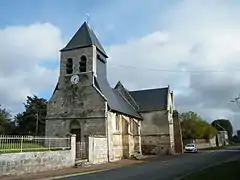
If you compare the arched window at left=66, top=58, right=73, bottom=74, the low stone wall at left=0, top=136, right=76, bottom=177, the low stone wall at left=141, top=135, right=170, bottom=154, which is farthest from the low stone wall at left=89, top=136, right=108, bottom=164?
the low stone wall at left=141, top=135, right=170, bottom=154

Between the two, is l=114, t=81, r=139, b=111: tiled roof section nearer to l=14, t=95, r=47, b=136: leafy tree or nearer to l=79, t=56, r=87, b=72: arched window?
l=79, t=56, r=87, b=72: arched window

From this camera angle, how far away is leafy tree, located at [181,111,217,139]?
61.2 metres

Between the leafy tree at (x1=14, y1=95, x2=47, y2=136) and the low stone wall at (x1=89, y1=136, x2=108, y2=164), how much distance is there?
2706cm

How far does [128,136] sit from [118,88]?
12.1 m

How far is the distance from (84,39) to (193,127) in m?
36.5

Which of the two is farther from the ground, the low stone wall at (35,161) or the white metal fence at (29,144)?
the white metal fence at (29,144)

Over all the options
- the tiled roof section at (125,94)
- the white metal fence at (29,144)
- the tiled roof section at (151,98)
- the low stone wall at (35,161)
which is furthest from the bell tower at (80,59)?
the tiled roof section at (151,98)

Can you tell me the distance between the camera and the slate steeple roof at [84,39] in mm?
33656

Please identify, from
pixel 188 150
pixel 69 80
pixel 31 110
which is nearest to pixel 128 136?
pixel 69 80

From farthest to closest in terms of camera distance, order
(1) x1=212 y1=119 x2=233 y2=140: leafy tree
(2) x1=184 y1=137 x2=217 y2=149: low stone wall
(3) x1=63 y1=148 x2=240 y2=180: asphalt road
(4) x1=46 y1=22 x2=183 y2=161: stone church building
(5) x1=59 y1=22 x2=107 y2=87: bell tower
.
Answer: (1) x1=212 y1=119 x2=233 y2=140: leafy tree, (2) x1=184 y1=137 x2=217 y2=149: low stone wall, (5) x1=59 y1=22 x2=107 y2=87: bell tower, (4) x1=46 y1=22 x2=183 y2=161: stone church building, (3) x1=63 y1=148 x2=240 y2=180: asphalt road

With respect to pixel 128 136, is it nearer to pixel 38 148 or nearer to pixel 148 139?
pixel 148 139

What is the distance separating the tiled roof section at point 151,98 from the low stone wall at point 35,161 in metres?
21.1

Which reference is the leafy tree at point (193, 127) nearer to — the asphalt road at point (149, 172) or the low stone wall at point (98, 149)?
the low stone wall at point (98, 149)

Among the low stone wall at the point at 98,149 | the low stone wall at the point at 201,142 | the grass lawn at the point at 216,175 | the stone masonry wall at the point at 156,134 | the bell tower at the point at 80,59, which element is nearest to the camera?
the grass lawn at the point at 216,175
